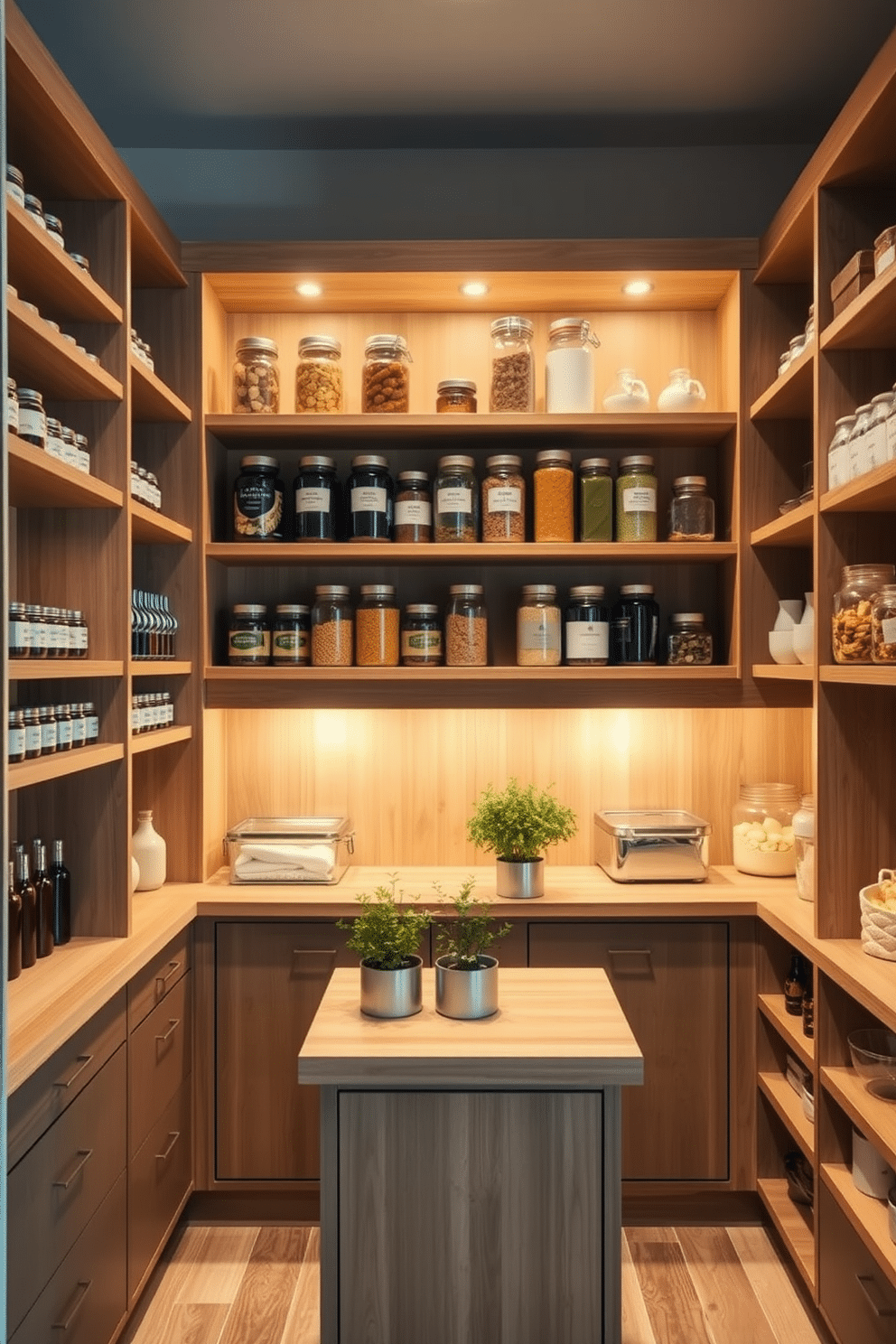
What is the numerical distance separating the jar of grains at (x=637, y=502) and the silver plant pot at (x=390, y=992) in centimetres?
147

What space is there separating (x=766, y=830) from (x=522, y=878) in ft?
2.50

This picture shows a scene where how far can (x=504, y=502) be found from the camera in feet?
9.52

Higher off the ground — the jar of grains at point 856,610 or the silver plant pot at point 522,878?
the jar of grains at point 856,610

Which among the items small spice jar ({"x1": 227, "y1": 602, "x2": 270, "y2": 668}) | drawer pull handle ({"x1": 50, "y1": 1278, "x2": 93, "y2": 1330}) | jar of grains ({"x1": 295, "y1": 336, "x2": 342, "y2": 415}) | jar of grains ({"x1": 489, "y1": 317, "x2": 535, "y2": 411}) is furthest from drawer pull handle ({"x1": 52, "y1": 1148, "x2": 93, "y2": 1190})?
jar of grains ({"x1": 489, "y1": 317, "x2": 535, "y2": 411})

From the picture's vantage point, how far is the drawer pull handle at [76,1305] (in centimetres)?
181

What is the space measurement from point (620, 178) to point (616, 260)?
21.8 inches

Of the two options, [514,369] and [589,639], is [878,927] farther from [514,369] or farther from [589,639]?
[514,369]

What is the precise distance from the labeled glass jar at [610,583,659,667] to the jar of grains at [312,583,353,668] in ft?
2.52

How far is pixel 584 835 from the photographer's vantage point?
3.17 m

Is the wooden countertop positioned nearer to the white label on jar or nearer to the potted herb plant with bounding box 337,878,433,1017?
the potted herb plant with bounding box 337,878,433,1017

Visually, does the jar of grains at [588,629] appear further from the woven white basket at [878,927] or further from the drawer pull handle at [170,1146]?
the drawer pull handle at [170,1146]

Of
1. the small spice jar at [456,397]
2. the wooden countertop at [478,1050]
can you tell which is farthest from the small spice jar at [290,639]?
the wooden countertop at [478,1050]

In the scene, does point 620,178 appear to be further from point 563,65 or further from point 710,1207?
point 710,1207

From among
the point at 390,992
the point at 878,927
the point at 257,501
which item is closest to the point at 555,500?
the point at 257,501
